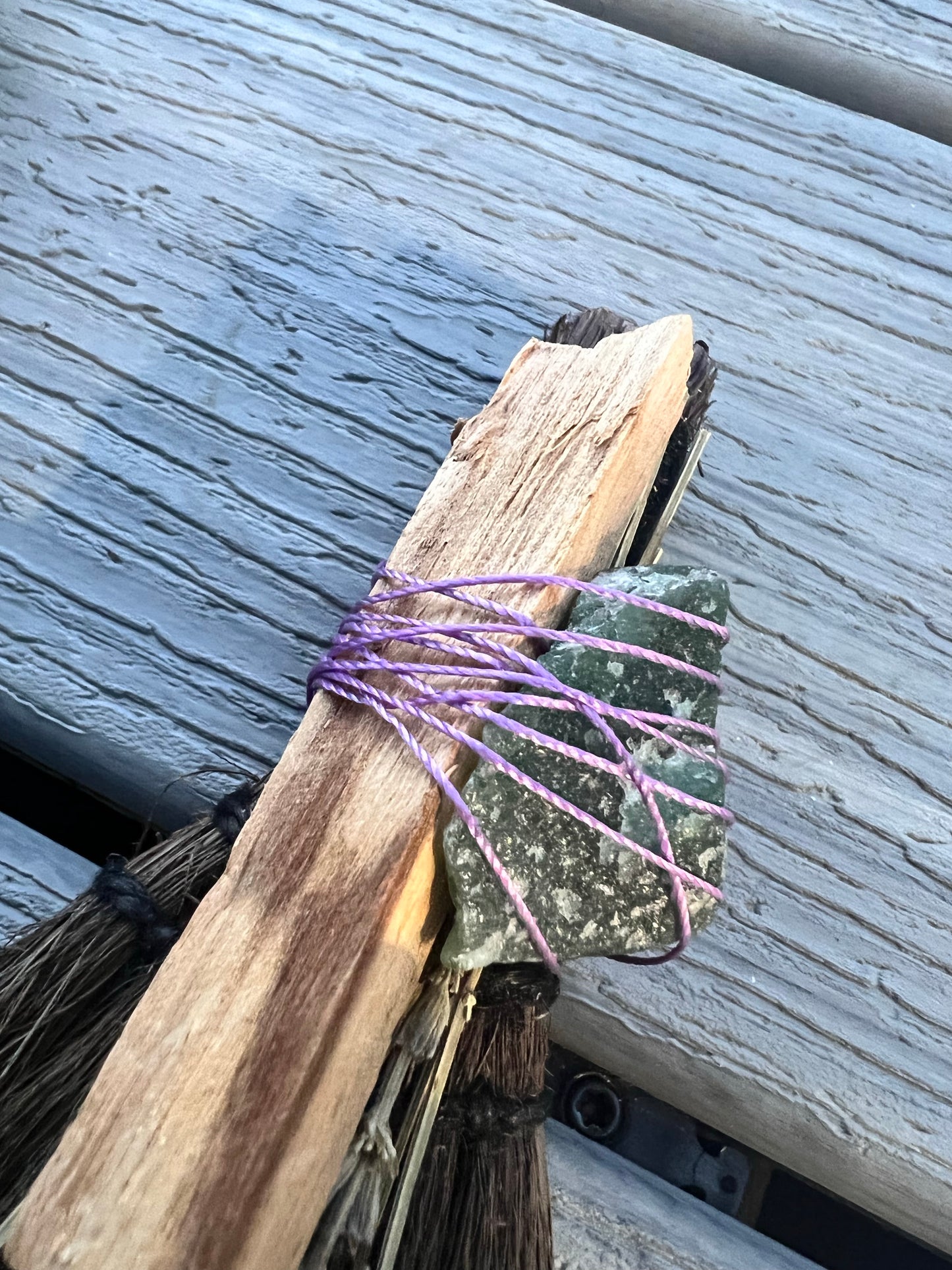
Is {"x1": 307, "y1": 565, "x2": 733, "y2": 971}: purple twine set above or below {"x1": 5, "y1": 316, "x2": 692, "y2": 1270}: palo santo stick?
above

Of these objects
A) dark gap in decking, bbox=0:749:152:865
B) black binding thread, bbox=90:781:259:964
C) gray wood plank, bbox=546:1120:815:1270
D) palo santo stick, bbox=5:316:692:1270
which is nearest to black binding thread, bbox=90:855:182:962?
black binding thread, bbox=90:781:259:964

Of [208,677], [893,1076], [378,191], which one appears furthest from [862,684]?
[378,191]

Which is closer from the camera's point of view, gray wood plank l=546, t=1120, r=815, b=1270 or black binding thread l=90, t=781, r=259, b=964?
black binding thread l=90, t=781, r=259, b=964

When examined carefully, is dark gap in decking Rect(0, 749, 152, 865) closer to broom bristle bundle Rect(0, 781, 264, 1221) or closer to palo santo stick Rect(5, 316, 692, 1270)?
broom bristle bundle Rect(0, 781, 264, 1221)

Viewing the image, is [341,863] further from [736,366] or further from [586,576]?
[736,366]

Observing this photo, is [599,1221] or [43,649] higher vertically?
[43,649]

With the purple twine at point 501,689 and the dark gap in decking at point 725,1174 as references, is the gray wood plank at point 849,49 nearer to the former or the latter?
the purple twine at point 501,689

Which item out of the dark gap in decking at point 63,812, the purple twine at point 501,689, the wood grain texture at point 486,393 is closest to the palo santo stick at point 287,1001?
the purple twine at point 501,689
